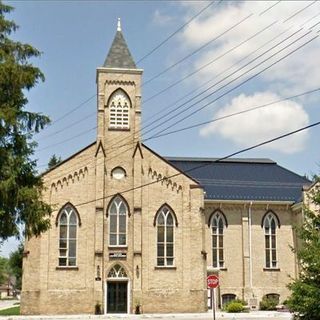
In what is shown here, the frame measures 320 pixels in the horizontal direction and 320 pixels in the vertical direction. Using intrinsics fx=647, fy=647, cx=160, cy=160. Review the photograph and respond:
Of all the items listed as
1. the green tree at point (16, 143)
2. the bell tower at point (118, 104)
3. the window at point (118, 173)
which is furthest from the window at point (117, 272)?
the green tree at point (16, 143)

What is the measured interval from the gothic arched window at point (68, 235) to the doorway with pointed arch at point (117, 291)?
103 inches

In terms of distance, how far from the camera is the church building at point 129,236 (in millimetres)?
41938

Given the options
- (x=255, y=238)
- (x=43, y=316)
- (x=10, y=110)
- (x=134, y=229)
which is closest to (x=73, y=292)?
(x=43, y=316)

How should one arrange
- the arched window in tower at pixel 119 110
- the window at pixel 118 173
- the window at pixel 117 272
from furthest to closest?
the arched window in tower at pixel 119 110
the window at pixel 118 173
the window at pixel 117 272

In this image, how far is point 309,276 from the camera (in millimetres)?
19469

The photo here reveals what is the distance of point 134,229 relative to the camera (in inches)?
1686

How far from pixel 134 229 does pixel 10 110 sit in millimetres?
22784

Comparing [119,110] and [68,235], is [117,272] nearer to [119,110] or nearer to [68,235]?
[68,235]

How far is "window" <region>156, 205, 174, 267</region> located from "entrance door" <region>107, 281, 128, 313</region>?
2.92 metres

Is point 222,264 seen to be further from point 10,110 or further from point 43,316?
point 10,110

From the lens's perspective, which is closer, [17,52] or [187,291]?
[17,52]

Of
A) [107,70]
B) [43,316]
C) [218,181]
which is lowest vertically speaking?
[43,316]

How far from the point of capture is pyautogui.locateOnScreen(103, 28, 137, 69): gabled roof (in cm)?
4541

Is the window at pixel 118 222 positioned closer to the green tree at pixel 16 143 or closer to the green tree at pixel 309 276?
the green tree at pixel 16 143
